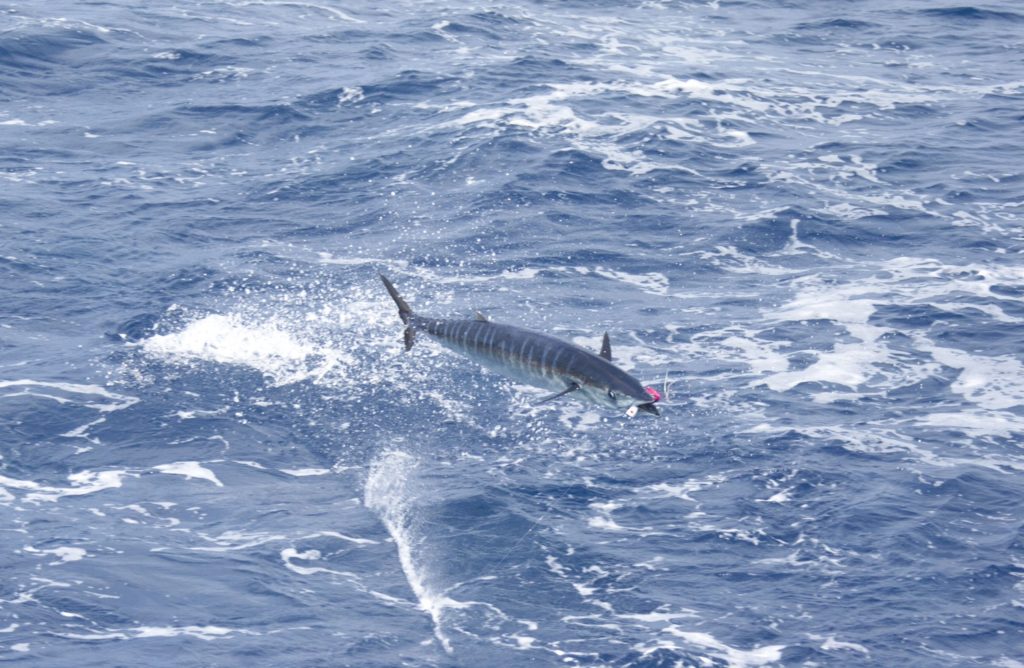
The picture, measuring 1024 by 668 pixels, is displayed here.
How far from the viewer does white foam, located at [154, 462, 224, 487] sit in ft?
108

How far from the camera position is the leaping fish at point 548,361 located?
24438 millimetres

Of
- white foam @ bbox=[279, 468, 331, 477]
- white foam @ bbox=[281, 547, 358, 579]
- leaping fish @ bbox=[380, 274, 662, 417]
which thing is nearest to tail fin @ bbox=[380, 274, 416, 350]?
leaping fish @ bbox=[380, 274, 662, 417]

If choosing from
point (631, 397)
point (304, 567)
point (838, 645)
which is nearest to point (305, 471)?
point (304, 567)

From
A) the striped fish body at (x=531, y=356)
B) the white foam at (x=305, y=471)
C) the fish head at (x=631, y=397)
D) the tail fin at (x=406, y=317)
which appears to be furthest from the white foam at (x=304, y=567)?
the fish head at (x=631, y=397)

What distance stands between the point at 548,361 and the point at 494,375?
11.9 m

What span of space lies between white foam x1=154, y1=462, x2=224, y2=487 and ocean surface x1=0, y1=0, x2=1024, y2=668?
10 cm

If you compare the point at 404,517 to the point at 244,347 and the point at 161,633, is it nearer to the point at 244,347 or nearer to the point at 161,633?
the point at 161,633

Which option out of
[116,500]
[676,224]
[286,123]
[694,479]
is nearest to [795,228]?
[676,224]

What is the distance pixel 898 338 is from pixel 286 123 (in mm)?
27183

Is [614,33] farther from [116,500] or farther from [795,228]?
[116,500]

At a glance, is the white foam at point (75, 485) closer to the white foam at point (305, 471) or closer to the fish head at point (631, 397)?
the white foam at point (305, 471)

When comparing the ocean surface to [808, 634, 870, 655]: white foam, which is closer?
[808, 634, 870, 655]: white foam

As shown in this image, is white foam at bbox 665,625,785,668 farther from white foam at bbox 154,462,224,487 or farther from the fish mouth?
white foam at bbox 154,462,224,487

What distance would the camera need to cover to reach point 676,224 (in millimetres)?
46812
